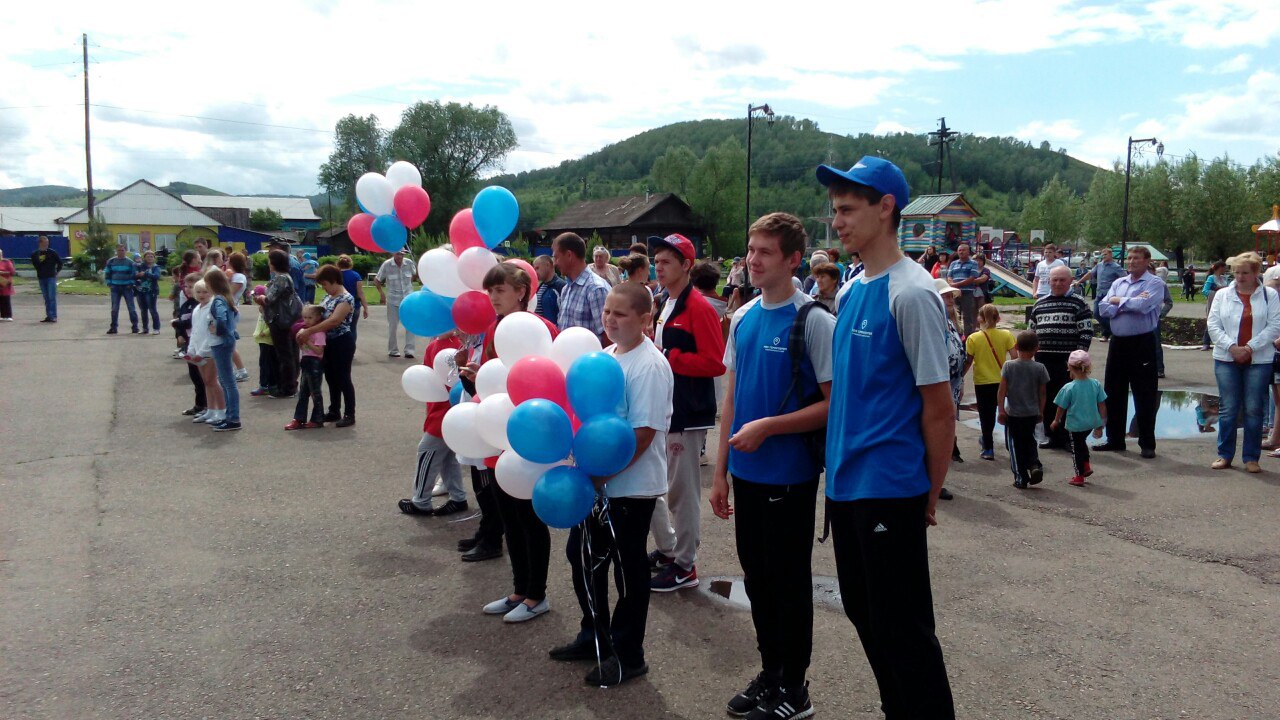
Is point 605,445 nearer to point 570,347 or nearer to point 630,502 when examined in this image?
point 630,502

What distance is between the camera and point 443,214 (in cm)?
7575

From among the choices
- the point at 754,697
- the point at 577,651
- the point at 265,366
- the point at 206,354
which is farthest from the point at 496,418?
the point at 265,366

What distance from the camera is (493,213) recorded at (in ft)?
17.2

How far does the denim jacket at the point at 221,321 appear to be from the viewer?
345 inches

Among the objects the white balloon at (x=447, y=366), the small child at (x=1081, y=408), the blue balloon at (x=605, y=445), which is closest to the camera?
the blue balloon at (x=605, y=445)

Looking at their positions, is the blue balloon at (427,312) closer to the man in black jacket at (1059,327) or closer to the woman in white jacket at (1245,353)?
the man in black jacket at (1059,327)

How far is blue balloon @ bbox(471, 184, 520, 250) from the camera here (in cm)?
520

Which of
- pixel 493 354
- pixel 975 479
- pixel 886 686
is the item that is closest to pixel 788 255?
pixel 886 686

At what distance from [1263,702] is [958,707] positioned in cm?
130

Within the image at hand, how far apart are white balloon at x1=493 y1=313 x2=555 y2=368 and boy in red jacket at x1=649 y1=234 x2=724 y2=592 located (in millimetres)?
862

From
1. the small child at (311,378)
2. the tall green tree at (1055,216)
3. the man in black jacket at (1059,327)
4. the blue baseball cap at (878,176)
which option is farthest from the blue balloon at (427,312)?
the tall green tree at (1055,216)

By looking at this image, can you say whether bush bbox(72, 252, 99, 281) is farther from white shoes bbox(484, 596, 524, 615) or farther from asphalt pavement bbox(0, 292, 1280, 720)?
white shoes bbox(484, 596, 524, 615)

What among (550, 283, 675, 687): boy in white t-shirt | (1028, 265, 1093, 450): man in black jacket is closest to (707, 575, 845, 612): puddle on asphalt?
(550, 283, 675, 687): boy in white t-shirt

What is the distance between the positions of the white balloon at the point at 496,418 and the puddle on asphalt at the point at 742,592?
166 centimetres
